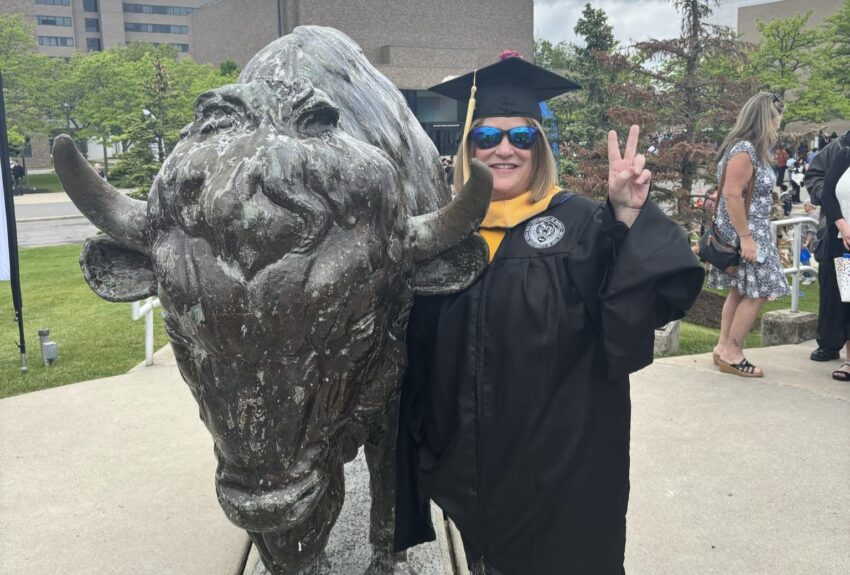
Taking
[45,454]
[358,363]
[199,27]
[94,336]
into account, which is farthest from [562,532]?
[199,27]

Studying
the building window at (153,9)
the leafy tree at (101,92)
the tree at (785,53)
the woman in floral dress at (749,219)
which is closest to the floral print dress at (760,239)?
the woman in floral dress at (749,219)

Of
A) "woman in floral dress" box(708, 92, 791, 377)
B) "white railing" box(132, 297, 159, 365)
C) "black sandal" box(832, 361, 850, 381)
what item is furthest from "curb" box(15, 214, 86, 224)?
"black sandal" box(832, 361, 850, 381)

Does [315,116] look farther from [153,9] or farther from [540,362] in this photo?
[153,9]

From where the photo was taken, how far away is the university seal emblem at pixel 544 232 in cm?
249

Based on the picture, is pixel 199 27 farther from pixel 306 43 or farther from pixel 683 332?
pixel 306 43

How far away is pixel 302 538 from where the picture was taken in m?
2.00

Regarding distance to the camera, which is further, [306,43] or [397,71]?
[397,71]

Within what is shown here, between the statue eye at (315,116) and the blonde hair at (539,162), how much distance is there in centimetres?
97

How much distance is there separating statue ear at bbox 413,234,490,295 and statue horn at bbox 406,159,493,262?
79 millimetres

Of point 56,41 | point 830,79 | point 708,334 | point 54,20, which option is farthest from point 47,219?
point 54,20

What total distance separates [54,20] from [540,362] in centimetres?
8794

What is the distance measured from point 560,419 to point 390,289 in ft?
2.91

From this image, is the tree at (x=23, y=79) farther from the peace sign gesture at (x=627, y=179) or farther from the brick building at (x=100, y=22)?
the peace sign gesture at (x=627, y=179)

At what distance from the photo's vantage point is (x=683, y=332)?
799cm
